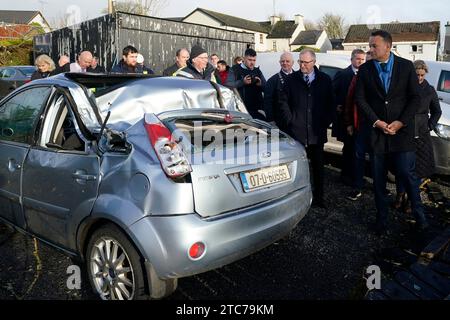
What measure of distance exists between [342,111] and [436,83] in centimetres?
253

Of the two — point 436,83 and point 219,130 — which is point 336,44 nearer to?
point 436,83

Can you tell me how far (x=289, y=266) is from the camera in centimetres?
358

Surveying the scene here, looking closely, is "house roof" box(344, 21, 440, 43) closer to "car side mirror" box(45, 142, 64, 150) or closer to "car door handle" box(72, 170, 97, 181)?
"car side mirror" box(45, 142, 64, 150)

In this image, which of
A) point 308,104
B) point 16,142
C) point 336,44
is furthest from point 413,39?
point 16,142

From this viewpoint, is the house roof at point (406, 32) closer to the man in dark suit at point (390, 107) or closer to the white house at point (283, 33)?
the white house at point (283, 33)

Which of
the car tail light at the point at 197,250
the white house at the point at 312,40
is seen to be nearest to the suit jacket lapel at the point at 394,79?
the car tail light at the point at 197,250

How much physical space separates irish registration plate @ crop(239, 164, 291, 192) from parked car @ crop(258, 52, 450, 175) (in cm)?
339

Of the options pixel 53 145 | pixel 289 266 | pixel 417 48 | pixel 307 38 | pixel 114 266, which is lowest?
pixel 289 266

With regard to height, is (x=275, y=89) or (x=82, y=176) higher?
(x=275, y=89)

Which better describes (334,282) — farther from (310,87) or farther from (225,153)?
(310,87)

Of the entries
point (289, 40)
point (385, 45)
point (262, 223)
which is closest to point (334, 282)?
point (262, 223)

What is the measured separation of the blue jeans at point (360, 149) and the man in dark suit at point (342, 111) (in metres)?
0.27

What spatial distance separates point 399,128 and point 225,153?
212 centimetres

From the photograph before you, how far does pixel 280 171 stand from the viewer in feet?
10.2
